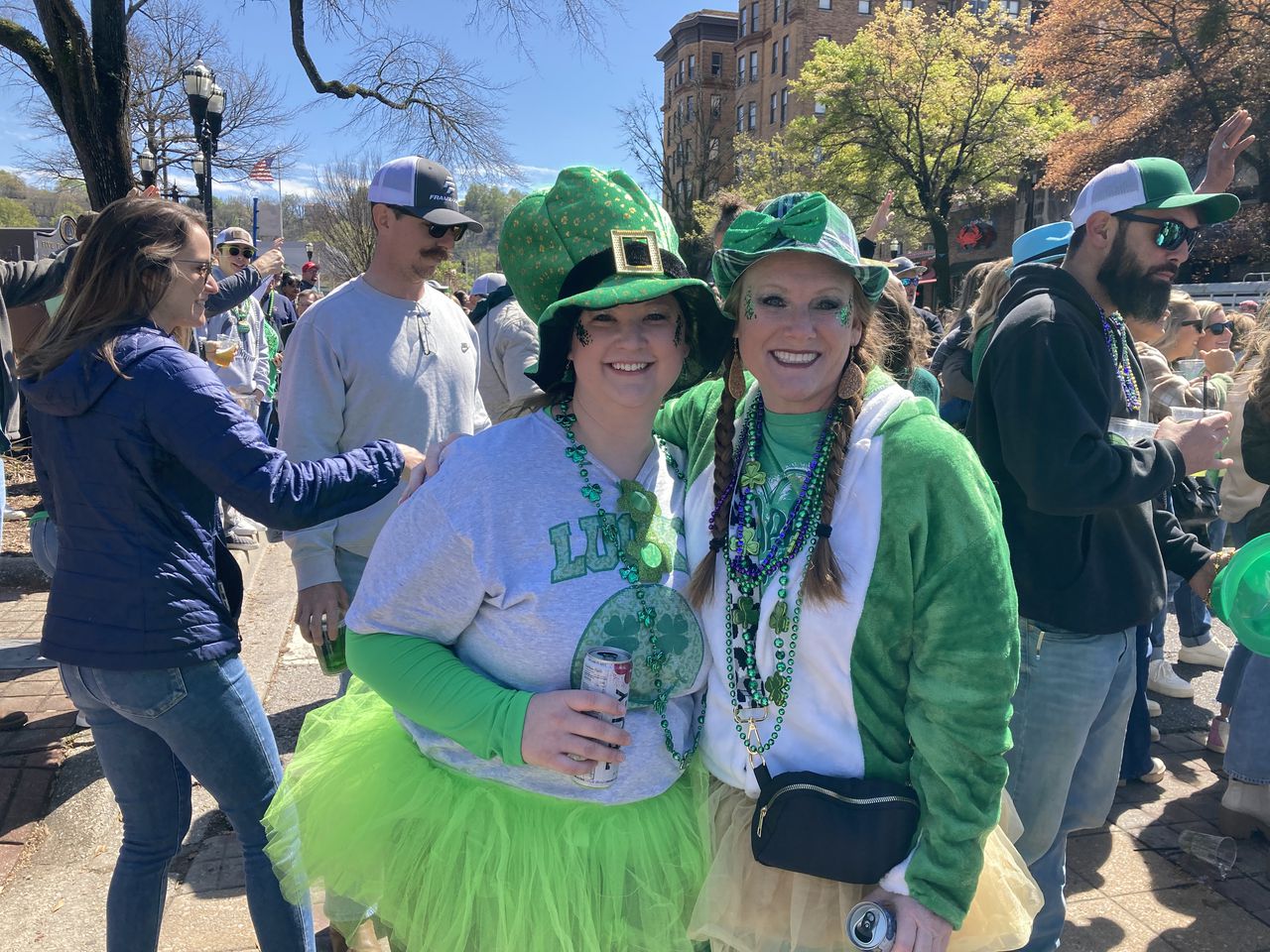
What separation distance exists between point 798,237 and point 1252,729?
125 inches

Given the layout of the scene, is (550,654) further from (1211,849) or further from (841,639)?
(1211,849)

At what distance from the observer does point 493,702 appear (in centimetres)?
158

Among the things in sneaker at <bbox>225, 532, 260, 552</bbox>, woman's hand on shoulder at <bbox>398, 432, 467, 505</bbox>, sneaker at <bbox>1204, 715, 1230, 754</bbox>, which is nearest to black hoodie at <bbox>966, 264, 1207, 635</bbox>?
woman's hand on shoulder at <bbox>398, 432, 467, 505</bbox>

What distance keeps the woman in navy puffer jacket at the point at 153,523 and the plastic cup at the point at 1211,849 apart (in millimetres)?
3222

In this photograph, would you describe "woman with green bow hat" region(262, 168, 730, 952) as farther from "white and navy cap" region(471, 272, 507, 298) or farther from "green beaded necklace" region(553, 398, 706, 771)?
"white and navy cap" region(471, 272, 507, 298)

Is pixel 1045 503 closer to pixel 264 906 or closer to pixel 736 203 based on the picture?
pixel 264 906

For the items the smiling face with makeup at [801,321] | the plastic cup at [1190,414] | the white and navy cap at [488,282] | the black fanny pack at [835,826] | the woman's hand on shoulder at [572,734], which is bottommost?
the black fanny pack at [835,826]

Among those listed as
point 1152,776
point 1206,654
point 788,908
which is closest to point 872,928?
point 788,908

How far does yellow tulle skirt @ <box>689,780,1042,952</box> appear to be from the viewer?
1.62 meters

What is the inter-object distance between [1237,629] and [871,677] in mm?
1664

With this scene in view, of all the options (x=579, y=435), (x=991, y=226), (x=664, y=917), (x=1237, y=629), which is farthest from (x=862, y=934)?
(x=991, y=226)

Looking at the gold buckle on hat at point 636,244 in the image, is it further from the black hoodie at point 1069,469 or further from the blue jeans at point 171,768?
the blue jeans at point 171,768

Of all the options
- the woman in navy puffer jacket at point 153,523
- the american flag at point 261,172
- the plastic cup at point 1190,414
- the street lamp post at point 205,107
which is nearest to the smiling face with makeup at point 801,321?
the woman in navy puffer jacket at point 153,523

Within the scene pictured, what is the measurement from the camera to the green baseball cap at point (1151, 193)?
7.87 feet
